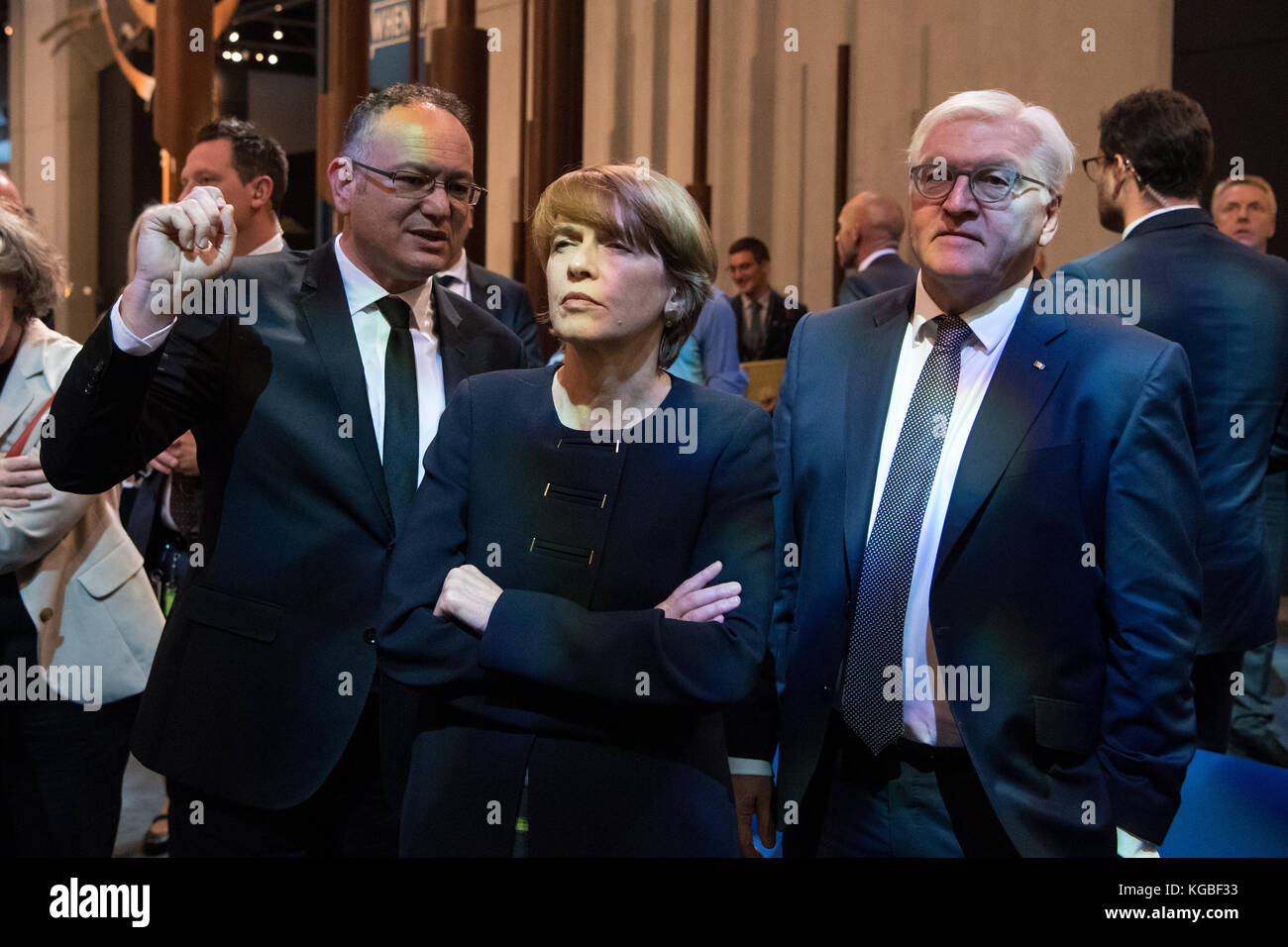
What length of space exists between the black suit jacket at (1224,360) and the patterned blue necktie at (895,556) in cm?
126

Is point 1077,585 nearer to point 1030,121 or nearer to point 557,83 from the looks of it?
point 1030,121

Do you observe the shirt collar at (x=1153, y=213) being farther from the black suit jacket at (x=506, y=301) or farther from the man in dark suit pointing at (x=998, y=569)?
the black suit jacket at (x=506, y=301)

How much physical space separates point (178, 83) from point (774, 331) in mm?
3465

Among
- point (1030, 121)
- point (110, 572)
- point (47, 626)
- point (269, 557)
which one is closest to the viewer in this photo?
point (1030, 121)

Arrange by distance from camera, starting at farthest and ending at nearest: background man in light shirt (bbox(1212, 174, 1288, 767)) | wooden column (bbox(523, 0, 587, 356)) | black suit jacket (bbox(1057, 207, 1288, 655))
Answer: wooden column (bbox(523, 0, 587, 356))
background man in light shirt (bbox(1212, 174, 1288, 767))
black suit jacket (bbox(1057, 207, 1288, 655))

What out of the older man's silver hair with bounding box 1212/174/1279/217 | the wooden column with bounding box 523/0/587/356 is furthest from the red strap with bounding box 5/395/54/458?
the older man's silver hair with bounding box 1212/174/1279/217

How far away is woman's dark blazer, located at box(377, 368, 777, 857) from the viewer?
5.27ft

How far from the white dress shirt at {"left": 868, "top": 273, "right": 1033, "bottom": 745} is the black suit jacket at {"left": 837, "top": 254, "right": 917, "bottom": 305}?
10.0 ft

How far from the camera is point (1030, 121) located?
74.7 inches

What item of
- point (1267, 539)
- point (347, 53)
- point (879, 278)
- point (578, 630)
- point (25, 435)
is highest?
point (347, 53)

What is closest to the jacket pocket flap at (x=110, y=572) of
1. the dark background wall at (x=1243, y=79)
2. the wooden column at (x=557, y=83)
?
the wooden column at (x=557, y=83)

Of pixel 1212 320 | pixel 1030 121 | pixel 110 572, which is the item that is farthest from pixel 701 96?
pixel 1030 121

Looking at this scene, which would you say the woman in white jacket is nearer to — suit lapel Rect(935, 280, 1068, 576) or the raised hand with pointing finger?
the raised hand with pointing finger
